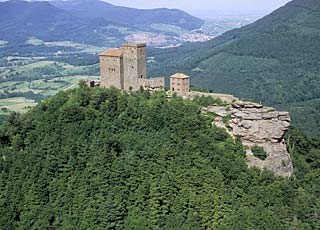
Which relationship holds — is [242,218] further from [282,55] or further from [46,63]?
[46,63]

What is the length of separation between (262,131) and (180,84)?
867cm

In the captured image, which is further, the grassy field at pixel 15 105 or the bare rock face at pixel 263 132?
the grassy field at pixel 15 105

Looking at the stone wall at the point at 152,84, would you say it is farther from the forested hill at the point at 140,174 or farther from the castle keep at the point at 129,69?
the forested hill at the point at 140,174

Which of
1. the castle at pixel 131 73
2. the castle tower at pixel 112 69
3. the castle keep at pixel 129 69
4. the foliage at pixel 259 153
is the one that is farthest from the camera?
the castle tower at pixel 112 69

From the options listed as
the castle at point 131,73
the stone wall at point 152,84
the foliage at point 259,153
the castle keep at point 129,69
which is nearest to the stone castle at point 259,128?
the foliage at point 259,153

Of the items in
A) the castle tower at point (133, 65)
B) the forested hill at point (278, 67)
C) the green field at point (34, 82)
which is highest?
the castle tower at point (133, 65)

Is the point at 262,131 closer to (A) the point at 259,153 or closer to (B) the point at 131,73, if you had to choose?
(A) the point at 259,153

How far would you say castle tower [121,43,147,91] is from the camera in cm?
4612

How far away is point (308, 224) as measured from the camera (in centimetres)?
3603

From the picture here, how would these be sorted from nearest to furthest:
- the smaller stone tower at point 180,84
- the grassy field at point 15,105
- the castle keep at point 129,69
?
1. the smaller stone tower at point 180,84
2. the castle keep at point 129,69
3. the grassy field at point 15,105

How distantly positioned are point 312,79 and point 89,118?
241 ft

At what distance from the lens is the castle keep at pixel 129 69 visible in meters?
46.2

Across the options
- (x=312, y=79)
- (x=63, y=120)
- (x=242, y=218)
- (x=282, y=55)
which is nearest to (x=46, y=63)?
(x=282, y=55)

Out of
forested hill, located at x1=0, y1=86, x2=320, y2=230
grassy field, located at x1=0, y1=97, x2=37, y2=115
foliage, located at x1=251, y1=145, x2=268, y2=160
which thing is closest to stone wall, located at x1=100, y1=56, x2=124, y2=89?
forested hill, located at x1=0, y1=86, x2=320, y2=230
